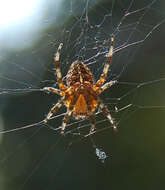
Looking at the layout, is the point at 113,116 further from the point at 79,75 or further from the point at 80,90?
the point at 79,75

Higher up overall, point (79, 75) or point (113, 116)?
point (79, 75)

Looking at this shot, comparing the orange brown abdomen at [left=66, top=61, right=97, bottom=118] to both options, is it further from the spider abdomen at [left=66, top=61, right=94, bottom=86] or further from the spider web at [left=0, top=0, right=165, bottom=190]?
the spider web at [left=0, top=0, right=165, bottom=190]

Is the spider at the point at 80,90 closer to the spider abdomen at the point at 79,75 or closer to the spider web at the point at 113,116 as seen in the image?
the spider abdomen at the point at 79,75

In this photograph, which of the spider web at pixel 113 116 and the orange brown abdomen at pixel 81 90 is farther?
the spider web at pixel 113 116

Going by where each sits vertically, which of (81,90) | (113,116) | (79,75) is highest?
(79,75)

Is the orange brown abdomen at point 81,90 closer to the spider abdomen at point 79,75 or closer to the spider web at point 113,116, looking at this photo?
the spider abdomen at point 79,75

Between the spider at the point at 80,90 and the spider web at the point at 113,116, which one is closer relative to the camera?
the spider at the point at 80,90

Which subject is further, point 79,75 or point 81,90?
point 81,90

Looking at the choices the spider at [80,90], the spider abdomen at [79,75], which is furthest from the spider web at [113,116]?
the spider abdomen at [79,75]

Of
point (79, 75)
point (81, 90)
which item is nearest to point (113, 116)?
point (81, 90)
